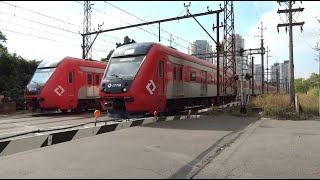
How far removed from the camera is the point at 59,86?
22.8m

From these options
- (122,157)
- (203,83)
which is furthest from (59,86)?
(122,157)

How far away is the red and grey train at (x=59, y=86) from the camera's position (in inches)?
885

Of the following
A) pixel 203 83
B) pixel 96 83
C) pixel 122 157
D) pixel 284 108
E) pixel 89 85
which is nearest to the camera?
pixel 122 157

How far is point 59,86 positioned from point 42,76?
1.18m

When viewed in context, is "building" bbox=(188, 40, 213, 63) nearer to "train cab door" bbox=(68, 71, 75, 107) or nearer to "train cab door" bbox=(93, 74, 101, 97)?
"train cab door" bbox=(93, 74, 101, 97)

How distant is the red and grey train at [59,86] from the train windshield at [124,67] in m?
6.23

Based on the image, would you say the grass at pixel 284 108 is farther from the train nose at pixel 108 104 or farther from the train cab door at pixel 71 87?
the train cab door at pixel 71 87

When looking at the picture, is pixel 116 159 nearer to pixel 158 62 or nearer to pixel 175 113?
pixel 158 62

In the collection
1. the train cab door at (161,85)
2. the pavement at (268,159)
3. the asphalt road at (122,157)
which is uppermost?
the train cab door at (161,85)

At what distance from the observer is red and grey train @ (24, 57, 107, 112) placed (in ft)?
73.7

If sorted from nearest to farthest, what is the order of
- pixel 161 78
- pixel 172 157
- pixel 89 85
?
pixel 172 157 → pixel 161 78 → pixel 89 85

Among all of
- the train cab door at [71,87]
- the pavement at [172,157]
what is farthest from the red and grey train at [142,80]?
the train cab door at [71,87]

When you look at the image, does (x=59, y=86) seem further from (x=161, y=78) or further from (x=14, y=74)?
(x=14, y=74)

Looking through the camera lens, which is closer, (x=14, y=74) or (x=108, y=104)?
(x=108, y=104)
